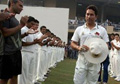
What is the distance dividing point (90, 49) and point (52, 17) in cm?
2436

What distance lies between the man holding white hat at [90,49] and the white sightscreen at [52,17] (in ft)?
76.5

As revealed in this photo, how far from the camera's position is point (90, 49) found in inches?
204

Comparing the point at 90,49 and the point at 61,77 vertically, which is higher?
the point at 90,49

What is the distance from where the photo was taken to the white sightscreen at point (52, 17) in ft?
94.4

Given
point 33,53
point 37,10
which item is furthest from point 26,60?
point 37,10

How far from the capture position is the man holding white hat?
17.0ft

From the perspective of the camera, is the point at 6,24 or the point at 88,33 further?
the point at 88,33

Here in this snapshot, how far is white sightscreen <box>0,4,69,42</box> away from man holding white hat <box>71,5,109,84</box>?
76.5ft

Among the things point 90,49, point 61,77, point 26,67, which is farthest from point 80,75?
point 61,77

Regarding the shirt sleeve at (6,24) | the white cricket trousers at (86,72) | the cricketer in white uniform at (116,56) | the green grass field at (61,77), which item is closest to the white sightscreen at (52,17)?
the green grass field at (61,77)

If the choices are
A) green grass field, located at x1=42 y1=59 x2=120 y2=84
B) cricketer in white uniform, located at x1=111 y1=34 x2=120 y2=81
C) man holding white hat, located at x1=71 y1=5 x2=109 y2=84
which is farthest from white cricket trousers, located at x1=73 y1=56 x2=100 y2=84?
cricketer in white uniform, located at x1=111 y1=34 x2=120 y2=81

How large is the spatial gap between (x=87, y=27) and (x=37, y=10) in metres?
23.6

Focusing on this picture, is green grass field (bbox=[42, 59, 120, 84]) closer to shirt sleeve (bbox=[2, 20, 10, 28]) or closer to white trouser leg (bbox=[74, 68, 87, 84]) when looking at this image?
white trouser leg (bbox=[74, 68, 87, 84])

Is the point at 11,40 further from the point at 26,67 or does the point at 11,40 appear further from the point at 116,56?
the point at 116,56
